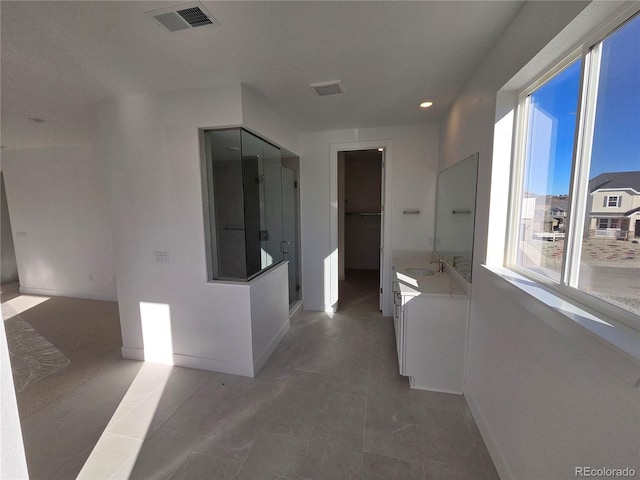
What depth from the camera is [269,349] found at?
277 cm

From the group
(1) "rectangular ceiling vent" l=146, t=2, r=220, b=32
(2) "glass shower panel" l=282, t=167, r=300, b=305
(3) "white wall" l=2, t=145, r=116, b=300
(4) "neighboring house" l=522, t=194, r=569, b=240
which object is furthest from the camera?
(3) "white wall" l=2, t=145, r=116, b=300

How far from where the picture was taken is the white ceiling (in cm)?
137

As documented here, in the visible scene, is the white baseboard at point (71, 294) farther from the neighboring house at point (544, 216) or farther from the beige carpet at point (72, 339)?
the neighboring house at point (544, 216)

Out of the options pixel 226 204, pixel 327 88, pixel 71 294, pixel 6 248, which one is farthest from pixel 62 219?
pixel 327 88

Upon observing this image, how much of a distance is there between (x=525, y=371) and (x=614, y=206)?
886 millimetres

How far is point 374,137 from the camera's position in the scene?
348 cm

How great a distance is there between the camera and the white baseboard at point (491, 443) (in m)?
Answer: 1.47

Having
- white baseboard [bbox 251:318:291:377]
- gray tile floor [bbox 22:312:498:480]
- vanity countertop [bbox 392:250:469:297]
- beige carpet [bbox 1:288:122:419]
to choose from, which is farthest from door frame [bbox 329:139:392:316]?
beige carpet [bbox 1:288:122:419]

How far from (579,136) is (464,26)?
0.94 m

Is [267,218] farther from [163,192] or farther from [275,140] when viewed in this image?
[163,192]

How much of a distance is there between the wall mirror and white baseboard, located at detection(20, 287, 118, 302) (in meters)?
5.25

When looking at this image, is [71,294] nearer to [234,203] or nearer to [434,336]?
[234,203]

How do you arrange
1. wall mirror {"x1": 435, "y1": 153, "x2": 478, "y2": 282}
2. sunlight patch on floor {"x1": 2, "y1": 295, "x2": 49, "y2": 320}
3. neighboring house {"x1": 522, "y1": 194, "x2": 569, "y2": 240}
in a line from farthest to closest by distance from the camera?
sunlight patch on floor {"x1": 2, "y1": 295, "x2": 49, "y2": 320} < wall mirror {"x1": 435, "y1": 153, "x2": 478, "y2": 282} < neighboring house {"x1": 522, "y1": 194, "x2": 569, "y2": 240}

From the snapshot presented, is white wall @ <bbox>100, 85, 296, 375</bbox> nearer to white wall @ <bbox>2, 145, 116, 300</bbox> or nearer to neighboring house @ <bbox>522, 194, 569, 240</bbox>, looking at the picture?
neighboring house @ <bbox>522, 194, 569, 240</bbox>
